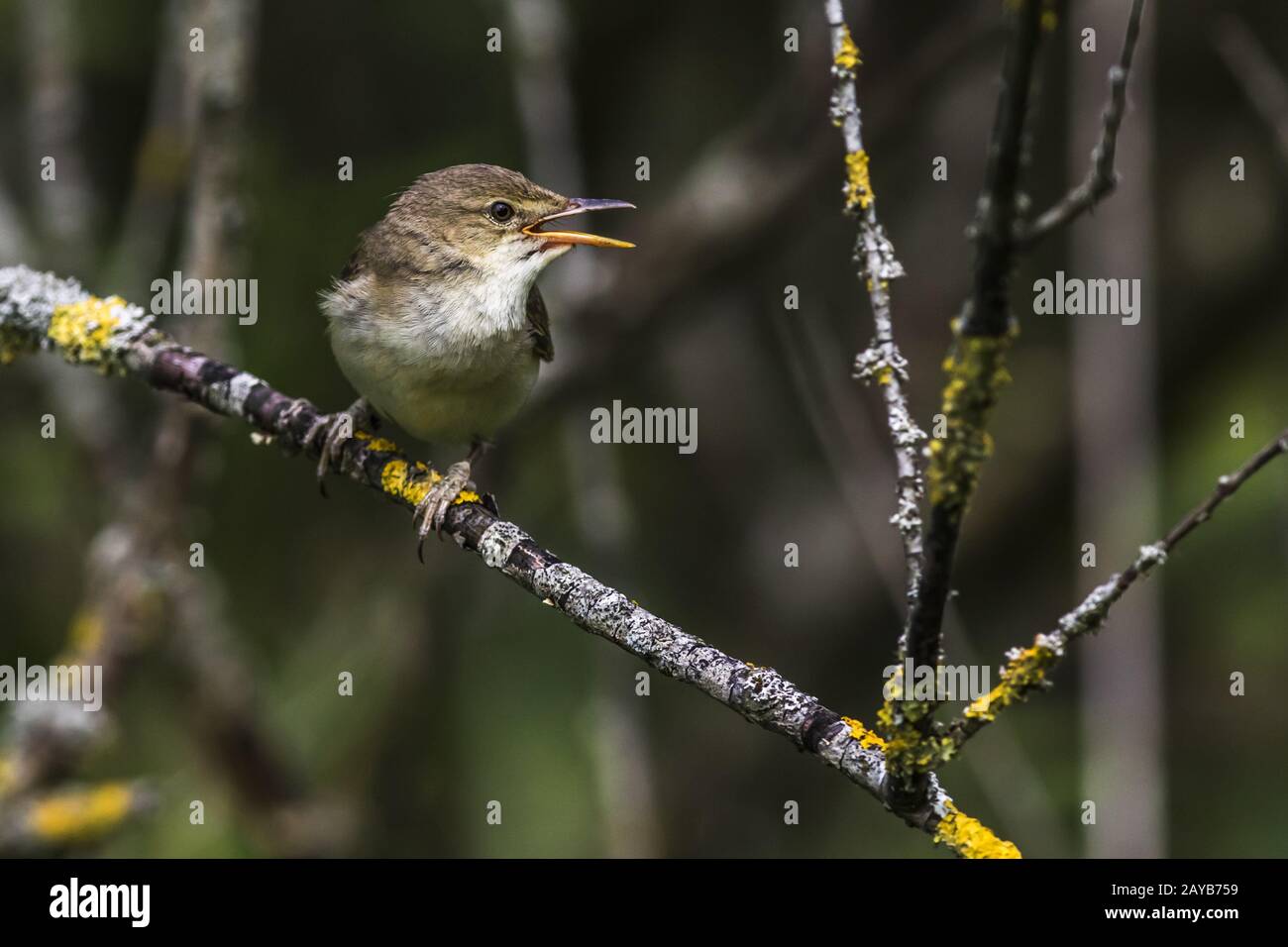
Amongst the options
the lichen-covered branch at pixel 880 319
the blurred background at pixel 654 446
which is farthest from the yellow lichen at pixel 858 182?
the blurred background at pixel 654 446

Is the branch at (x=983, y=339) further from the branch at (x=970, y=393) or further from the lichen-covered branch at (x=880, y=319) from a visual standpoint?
the lichen-covered branch at (x=880, y=319)

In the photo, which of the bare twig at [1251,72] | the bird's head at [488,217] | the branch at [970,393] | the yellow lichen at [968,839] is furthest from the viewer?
the bare twig at [1251,72]

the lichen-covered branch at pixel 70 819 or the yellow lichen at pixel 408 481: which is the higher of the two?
the yellow lichen at pixel 408 481

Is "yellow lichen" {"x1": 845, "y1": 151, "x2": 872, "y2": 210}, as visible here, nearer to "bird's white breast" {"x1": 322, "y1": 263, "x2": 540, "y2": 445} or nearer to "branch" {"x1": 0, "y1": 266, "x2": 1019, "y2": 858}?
"branch" {"x1": 0, "y1": 266, "x2": 1019, "y2": 858}

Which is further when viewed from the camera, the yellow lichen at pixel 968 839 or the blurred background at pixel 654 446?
the blurred background at pixel 654 446

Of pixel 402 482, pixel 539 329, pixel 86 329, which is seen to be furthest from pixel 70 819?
pixel 539 329

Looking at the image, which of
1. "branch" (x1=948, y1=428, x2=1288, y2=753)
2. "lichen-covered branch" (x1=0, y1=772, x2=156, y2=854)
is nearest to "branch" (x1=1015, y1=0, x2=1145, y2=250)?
"branch" (x1=948, y1=428, x2=1288, y2=753)
